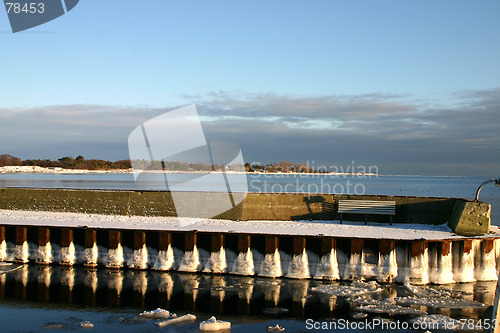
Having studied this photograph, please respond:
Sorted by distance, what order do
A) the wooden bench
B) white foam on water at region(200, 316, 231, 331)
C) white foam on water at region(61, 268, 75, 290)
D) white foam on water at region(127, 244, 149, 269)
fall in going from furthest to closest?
the wooden bench < white foam on water at region(127, 244, 149, 269) < white foam on water at region(61, 268, 75, 290) < white foam on water at region(200, 316, 231, 331)

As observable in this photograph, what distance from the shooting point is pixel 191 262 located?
1519cm

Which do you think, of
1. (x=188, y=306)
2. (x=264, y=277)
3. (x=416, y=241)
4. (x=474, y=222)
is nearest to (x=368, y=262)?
(x=416, y=241)

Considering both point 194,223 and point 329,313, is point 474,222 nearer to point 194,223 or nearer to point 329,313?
point 329,313

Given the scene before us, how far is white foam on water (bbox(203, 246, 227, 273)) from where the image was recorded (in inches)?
589

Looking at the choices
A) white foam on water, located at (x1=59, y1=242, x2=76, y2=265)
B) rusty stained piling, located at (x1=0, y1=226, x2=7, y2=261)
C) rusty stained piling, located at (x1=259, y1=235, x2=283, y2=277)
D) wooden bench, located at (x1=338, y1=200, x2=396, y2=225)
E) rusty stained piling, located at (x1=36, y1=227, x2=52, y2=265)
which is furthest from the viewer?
wooden bench, located at (x1=338, y1=200, x2=396, y2=225)

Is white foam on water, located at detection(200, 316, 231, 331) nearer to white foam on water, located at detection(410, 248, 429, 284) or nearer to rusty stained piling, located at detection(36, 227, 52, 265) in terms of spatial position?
white foam on water, located at detection(410, 248, 429, 284)

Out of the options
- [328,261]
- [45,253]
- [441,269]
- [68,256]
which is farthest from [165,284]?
[441,269]

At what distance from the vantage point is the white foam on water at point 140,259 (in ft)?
51.0

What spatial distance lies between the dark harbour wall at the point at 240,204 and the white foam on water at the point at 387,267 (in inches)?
168

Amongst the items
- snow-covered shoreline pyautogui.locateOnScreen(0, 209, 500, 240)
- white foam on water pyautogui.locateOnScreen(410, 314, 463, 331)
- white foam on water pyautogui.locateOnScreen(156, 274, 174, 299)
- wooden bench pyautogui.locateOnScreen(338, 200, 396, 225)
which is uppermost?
wooden bench pyautogui.locateOnScreen(338, 200, 396, 225)

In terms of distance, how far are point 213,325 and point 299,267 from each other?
16.1ft

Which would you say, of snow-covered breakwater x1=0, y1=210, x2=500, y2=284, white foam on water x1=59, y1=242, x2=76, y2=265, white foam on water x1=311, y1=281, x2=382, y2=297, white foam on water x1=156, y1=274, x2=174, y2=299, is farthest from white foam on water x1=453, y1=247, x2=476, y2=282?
white foam on water x1=59, y1=242, x2=76, y2=265

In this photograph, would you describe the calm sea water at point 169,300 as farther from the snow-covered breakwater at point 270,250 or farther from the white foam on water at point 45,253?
the white foam on water at point 45,253

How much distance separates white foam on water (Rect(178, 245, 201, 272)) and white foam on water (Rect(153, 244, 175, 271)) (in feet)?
1.25
